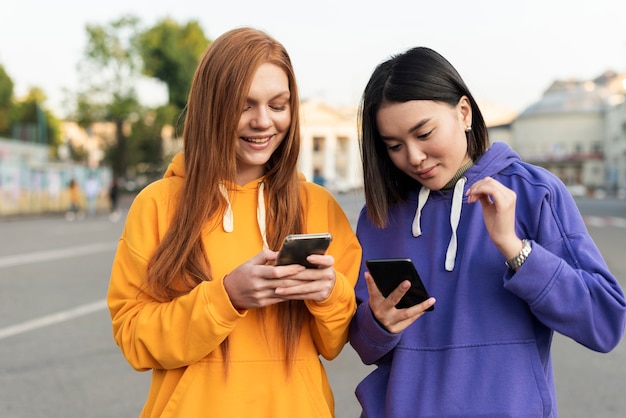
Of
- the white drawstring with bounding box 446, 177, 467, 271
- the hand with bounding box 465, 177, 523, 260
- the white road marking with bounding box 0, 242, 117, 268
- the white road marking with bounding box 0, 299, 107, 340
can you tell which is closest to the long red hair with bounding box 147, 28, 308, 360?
the white drawstring with bounding box 446, 177, 467, 271

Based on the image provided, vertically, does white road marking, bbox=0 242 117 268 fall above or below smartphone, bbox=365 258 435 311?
below

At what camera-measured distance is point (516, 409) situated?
1.96 meters

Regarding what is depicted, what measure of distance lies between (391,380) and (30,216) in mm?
32572

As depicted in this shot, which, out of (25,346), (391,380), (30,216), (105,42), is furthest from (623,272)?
(105,42)

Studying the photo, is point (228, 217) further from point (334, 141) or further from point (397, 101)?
point (334, 141)

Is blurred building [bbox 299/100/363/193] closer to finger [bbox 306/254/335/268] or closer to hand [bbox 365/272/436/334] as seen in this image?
hand [bbox 365/272/436/334]

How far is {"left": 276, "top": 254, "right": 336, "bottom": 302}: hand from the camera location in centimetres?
182

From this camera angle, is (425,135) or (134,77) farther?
(134,77)

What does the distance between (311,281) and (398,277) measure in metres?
0.22

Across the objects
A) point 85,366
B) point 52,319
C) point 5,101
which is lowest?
point 52,319

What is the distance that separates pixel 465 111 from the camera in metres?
2.18

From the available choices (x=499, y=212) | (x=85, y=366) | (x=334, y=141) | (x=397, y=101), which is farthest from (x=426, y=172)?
(x=85, y=366)

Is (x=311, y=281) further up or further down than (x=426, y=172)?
further down

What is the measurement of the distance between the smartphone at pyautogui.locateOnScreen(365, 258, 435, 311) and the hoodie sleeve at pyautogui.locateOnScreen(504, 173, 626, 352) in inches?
8.7
